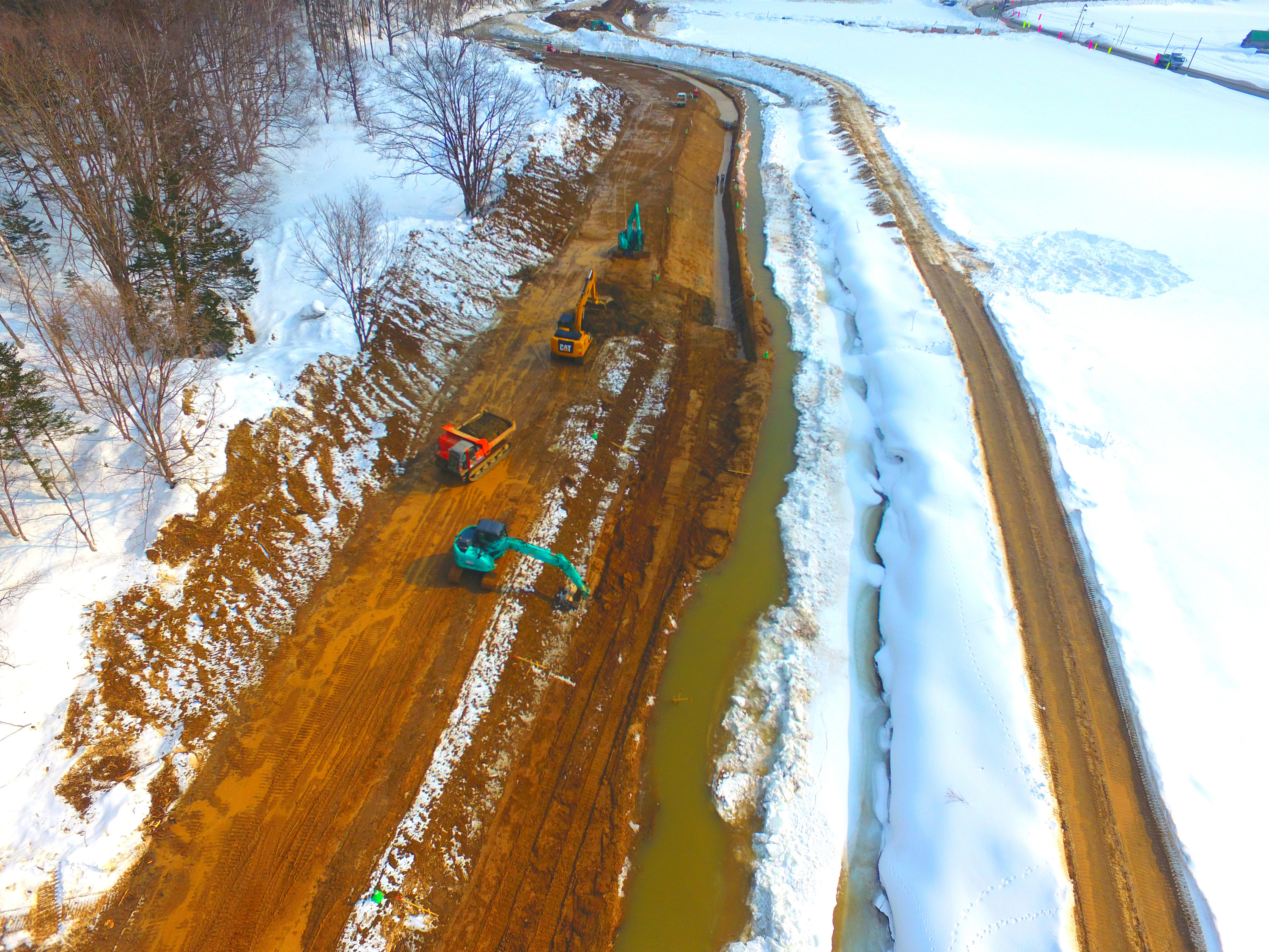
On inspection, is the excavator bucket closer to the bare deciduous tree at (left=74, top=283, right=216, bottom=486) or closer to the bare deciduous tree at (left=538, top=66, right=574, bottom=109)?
the bare deciduous tree at (left=74, top=283, right=216, bottom=486)

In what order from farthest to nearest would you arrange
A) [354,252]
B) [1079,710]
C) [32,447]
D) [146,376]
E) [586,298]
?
[586,298], [354,252], [146,376], [32,447], [1079,710]

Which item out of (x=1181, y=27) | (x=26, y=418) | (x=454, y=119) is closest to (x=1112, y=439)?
(x=26, y=418)

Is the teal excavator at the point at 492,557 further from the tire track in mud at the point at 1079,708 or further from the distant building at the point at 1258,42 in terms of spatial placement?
the distant building at the point at 1258,42

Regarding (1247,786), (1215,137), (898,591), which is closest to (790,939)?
(898,591)

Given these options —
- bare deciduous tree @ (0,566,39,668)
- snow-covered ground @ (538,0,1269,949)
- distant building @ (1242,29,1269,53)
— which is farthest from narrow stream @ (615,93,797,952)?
distant building @ (1242,29,1269,53)

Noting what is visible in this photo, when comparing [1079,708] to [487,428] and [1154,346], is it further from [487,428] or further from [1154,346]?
[1154,346]

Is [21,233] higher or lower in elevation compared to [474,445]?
higher

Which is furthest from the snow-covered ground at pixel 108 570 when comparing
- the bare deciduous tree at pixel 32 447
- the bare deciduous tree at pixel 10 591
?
the bare deciduous tree at pixel 32 447
